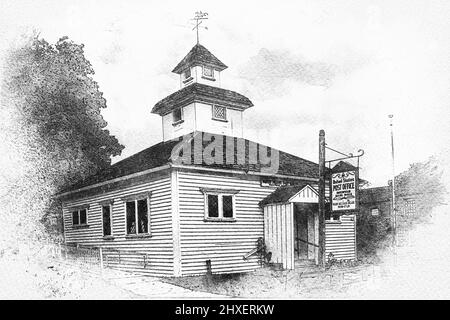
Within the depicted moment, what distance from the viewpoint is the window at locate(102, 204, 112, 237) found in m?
15.5

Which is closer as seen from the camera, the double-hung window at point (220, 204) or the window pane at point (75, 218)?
the double-hung window at point (220, 204)

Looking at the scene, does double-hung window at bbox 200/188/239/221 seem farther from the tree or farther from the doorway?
the tree

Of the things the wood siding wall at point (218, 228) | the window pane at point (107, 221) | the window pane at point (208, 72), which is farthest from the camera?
the window pane at point (107, 221)

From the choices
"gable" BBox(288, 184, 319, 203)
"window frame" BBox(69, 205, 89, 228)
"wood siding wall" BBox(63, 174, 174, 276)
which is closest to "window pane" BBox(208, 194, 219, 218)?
"wood siding wall" BBox(63, 174, 174, 276)

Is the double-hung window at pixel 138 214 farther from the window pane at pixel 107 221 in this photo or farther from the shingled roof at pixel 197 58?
the shingled roof at pixel 197 58

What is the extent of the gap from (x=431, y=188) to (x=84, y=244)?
9369mm

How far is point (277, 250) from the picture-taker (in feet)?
46.7

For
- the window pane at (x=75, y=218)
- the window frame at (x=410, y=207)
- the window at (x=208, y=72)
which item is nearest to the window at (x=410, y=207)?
the window frame at (x=410, y=207)

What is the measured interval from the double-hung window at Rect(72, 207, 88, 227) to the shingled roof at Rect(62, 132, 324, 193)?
37.2 inches

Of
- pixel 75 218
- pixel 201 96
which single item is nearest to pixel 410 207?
pixel 201 96

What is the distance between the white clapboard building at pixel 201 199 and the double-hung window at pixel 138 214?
0.09 ft

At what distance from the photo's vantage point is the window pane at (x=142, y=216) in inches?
555

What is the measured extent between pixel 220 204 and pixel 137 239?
2.36 meters
